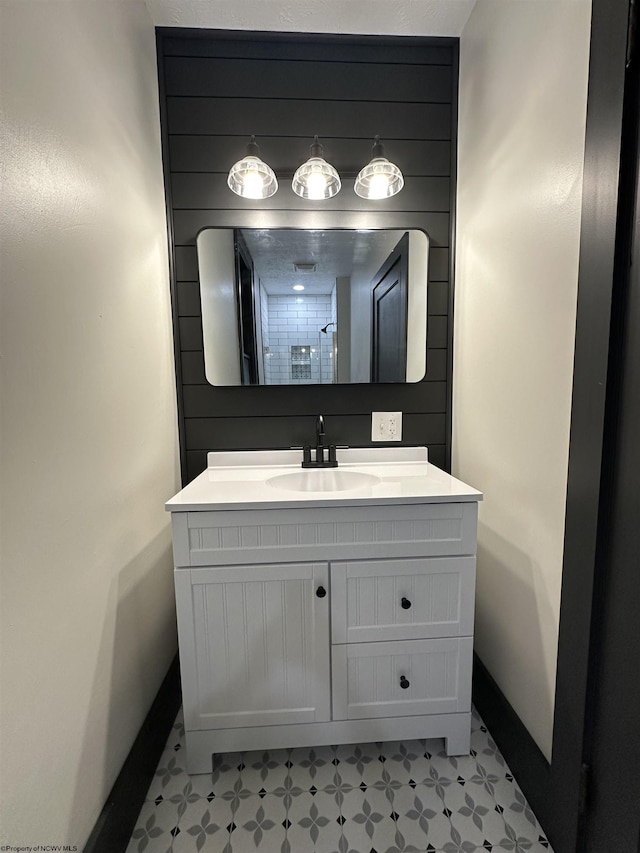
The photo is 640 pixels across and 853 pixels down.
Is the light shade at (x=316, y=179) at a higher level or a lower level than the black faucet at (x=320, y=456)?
higher

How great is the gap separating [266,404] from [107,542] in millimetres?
757

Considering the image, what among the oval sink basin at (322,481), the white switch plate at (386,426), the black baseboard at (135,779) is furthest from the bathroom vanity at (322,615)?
the white switch plate at (386,426)

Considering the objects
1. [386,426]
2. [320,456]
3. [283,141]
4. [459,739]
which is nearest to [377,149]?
[283,141]

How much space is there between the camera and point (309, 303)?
1.45 metres

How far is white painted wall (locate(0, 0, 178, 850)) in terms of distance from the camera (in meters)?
0.64

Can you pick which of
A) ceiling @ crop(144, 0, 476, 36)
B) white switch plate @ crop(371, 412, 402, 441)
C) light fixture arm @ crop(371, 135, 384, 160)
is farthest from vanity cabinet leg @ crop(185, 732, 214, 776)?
ceiling @ crop(144, 0, 476, 36)

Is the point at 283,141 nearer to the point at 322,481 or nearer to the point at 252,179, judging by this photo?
the point at 252,179

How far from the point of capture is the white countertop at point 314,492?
1.01m

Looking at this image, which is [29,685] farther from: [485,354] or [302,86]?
[302,86]

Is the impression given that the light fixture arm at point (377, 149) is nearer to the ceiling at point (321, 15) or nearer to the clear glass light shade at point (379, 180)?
the clear glass light shade at point (379, 180)

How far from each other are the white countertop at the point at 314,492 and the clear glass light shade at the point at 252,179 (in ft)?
3.21

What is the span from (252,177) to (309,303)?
470 mm

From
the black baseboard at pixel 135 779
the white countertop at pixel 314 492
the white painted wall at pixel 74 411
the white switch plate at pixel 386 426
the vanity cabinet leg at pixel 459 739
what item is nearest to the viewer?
the white painted wall at pixel 74 411

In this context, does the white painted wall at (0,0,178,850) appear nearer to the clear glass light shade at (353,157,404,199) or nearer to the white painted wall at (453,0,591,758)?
the clear glass light shade at (353,157,404,199)
